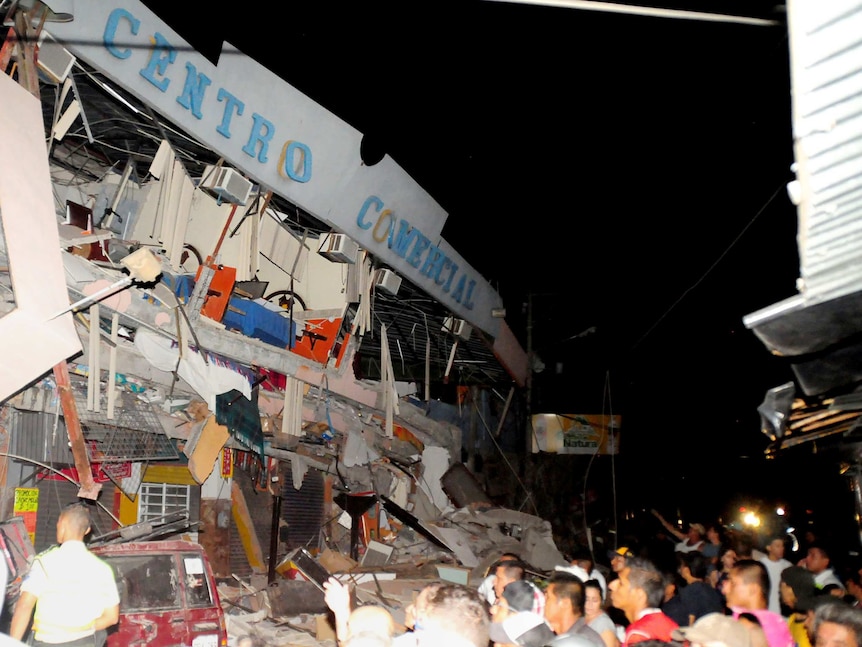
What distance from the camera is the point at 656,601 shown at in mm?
5418

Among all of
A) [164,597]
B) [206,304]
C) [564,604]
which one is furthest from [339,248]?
[564,604]

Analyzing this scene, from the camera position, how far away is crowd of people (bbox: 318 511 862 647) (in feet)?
12.6

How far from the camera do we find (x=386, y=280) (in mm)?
14875

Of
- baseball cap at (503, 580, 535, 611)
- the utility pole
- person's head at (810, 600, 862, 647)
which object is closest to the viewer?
person's head at (810, 600, 862, 647)

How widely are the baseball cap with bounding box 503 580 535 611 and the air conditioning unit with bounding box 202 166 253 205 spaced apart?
27.0ft

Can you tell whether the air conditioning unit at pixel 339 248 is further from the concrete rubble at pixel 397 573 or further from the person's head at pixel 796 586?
the person's head at pixel 796 586

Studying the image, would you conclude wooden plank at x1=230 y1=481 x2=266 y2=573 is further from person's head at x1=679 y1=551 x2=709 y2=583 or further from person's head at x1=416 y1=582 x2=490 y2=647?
person's head at x1=416 y1=582 x2=490 y2=647

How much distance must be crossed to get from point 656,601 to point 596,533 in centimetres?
2051

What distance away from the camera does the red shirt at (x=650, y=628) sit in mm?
4986

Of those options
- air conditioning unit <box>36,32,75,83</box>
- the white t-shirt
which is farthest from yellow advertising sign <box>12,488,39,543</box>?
the white t-shirt

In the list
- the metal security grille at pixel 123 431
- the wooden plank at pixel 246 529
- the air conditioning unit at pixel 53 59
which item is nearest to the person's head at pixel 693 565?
the metal security grille at pixel 123 431

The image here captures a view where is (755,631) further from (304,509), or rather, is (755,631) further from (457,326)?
(457,326)

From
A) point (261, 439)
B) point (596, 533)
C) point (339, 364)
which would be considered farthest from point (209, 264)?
point (596, 533)

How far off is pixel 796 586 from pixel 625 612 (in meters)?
3.04
